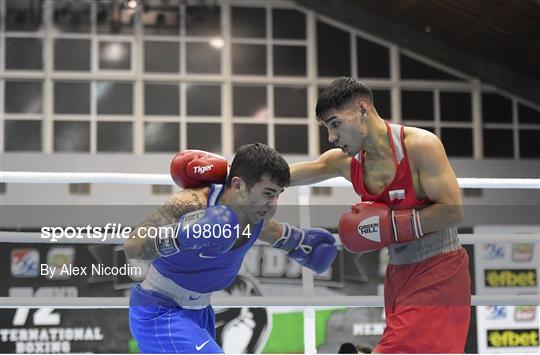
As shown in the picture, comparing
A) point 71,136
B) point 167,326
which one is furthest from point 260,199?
point 71,136

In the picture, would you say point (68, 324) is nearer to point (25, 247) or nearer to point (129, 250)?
point (25, 247)

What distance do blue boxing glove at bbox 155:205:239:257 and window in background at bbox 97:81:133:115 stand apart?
1027 centimetres

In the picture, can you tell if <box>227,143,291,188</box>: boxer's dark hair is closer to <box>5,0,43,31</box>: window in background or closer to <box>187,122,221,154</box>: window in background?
<box>187,122,221,154</box>: window in background

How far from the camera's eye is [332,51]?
13.0 meters

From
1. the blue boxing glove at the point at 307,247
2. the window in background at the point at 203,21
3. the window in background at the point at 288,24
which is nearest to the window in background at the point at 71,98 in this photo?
the window in background at the point at 203,21

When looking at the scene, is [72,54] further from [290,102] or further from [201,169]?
[201,169]

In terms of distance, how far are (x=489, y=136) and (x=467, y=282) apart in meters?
11.3

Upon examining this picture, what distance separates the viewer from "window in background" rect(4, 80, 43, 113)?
474 inches

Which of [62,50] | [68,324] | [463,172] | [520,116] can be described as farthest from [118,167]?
[520,116]

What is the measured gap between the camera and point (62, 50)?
12312mm

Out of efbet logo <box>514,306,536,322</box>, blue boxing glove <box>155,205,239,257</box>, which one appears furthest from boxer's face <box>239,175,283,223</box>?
efbet logo <box>514,306,536,322</box>

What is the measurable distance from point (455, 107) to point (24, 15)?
286 inches

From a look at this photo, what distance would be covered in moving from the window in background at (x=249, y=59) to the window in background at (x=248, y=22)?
0.19 meters

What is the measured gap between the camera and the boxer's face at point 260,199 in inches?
93.3
